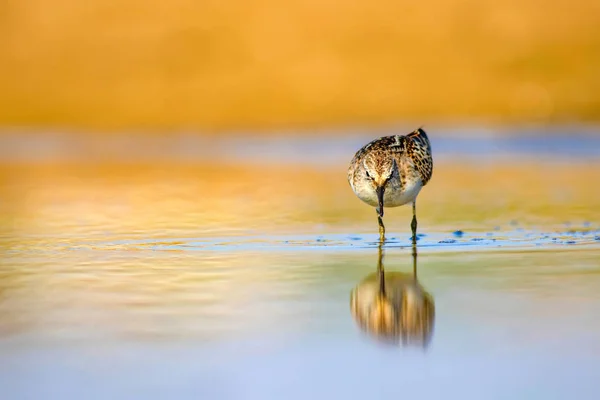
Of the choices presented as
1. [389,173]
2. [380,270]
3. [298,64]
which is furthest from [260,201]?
[298,64]

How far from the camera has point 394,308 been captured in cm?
727

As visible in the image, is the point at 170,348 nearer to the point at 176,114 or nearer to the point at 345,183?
the point at 345,183

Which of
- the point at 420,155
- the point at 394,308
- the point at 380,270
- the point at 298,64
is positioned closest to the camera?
the point at 394,308

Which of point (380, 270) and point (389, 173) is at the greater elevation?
point (389, 173)

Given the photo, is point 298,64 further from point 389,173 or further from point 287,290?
point 287,290

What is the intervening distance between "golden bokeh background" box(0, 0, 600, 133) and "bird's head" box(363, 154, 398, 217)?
51.2ft

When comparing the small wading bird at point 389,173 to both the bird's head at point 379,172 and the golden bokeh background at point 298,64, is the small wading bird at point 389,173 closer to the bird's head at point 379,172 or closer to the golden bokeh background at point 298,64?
the bird's head at point 379,172

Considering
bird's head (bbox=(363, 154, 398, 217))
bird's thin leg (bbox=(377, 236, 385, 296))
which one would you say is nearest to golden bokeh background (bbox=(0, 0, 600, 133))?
bird's head (bbox=(363, 154, 398, 217))

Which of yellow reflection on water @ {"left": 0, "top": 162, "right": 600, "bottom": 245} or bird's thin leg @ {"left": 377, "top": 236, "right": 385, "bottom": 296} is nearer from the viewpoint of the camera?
bird's thin leg @ {"left": 377, "top": 236, "right": 385, "bottom": 296}

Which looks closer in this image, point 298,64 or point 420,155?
point 420,155

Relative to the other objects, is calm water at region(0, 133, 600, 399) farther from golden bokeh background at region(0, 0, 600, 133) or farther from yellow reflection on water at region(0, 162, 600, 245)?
golden bokeh background at region(0, 0, 600, 133)

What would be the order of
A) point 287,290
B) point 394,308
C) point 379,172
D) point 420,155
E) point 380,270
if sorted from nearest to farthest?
point 394,308, point 287,290, point 380,270, point 379,172, point 420,155

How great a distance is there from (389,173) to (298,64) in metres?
18.7

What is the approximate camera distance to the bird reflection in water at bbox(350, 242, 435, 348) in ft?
21.2
